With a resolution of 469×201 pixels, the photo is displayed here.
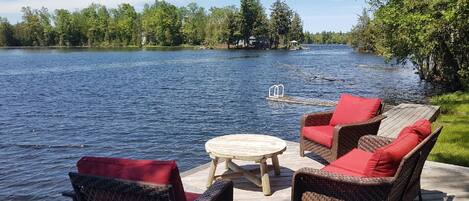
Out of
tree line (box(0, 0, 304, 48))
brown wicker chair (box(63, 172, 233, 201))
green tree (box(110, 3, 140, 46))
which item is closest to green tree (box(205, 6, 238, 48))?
tree line (box(0, 0, 304, 48))

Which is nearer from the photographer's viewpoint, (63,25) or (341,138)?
(341,138)

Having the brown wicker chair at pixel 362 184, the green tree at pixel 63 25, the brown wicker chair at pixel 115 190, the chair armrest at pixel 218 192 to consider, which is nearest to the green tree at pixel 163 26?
the green tree at pixel 63 25

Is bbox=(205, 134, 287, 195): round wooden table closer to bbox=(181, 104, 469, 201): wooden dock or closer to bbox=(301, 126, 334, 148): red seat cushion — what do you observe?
bbox=(181, 104, 469, 201): wooden dock

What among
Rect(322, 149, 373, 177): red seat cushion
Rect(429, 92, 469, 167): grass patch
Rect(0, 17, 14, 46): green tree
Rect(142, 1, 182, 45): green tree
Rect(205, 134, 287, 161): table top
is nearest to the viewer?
Rect(322, 149, 373, 177): red seat cushion

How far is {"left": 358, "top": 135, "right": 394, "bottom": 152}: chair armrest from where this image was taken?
5841 millimetres

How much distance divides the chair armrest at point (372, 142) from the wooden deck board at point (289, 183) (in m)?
0.91

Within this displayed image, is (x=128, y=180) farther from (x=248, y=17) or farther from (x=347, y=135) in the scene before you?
(x=248, y=17)

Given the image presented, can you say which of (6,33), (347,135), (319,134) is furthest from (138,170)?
(6,33)

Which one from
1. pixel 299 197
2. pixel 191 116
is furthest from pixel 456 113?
pixel 299 197

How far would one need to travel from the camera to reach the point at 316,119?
805 cm

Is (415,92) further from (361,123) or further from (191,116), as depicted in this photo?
(361,123)

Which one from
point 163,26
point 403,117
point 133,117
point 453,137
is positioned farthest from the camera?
point 163,26

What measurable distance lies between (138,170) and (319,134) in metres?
4.66

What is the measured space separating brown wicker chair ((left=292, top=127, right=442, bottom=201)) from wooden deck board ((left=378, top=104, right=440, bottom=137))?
6.77 metres
